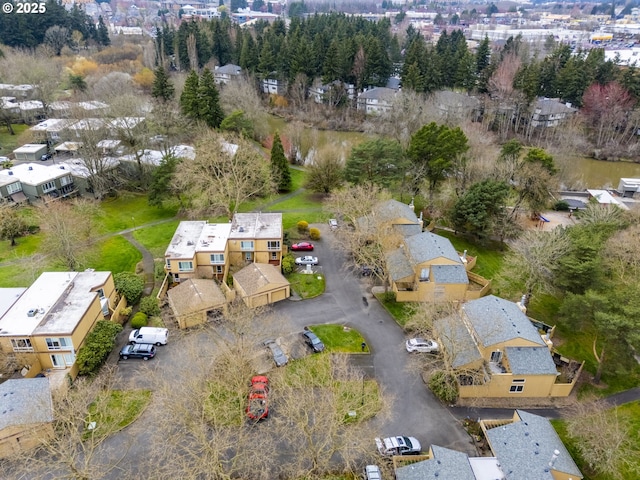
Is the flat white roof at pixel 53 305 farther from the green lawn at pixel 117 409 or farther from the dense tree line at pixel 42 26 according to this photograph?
the dense tree line at pixel 42 26

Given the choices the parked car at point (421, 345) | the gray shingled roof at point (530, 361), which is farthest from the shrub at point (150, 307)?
the gray shingled roof at point (530, 361)

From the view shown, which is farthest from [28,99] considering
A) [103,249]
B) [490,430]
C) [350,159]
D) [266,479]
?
[490,430]

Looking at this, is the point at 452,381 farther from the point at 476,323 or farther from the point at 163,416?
the point at 163,416

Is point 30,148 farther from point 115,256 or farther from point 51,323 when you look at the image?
point 51,323

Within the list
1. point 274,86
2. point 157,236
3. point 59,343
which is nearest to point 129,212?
point 157,236

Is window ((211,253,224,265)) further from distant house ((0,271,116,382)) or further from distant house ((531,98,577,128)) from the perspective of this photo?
distant house ((531,98,577,128))

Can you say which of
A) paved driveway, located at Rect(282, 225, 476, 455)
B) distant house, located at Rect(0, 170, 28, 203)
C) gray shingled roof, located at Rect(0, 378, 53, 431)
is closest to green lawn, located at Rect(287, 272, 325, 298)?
paved driveway, located at Rect(282, 225, 476, 455)
